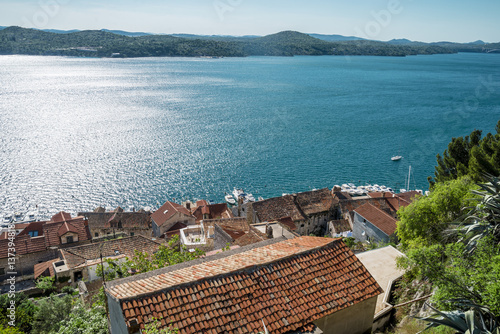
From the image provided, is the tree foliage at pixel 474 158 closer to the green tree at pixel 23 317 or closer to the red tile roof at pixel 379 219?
the red tile roof at pixel 379 219

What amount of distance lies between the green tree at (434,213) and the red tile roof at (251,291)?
10.9 meters

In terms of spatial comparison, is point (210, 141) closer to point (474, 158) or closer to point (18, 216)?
point (18, 216)

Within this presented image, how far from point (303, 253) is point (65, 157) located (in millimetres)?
87606

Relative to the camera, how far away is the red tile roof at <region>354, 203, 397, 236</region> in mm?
40625

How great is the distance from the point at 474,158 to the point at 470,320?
2736cm

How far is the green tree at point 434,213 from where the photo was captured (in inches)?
884

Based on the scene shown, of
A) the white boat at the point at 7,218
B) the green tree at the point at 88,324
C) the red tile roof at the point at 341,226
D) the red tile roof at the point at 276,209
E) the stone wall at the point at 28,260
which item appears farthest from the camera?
the white boat at the point at 7,218

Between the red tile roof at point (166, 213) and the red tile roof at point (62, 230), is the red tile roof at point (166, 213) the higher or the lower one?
the lower one

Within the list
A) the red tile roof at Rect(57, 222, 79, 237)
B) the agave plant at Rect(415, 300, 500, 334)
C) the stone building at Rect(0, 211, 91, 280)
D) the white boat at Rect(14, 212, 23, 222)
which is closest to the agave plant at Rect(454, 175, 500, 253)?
the agave plant at Rect(415, 300, 500, 334)

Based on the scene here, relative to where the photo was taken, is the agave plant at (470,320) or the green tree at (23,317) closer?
the agave plant at (470,320)

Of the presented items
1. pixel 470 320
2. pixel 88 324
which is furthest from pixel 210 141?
pixel 470 320

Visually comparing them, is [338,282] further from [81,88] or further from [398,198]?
[81,88]

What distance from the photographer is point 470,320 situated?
32.2ft

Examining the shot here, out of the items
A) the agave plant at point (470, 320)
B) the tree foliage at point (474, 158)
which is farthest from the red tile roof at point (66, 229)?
the tree foliage at point (474, 158)
